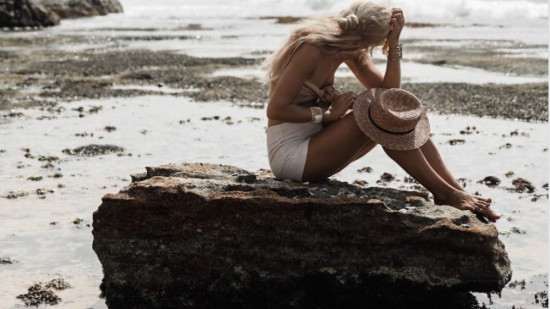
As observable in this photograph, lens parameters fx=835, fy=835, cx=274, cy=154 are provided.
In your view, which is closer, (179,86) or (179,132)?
(179,132)

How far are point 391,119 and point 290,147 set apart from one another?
1039 mm

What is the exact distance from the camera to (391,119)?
727 centimetres

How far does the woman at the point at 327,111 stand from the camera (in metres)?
7.44

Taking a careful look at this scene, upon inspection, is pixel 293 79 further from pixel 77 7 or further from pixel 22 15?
pixel 77 7

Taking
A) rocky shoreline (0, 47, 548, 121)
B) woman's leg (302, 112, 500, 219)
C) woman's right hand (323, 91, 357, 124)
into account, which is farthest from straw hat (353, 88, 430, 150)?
rocky shoreline (0, 47, 548, 121)

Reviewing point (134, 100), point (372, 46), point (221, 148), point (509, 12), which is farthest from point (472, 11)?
point (372, 46)

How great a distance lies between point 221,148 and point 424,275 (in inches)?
320

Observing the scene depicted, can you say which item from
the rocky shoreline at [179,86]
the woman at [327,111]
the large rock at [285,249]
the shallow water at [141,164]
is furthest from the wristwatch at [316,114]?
the rocky shoreline at [179,86]

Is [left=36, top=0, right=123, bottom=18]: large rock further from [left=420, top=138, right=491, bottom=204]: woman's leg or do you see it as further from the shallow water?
[left=420, top=138, right=491, bottom=204]: woman's leg

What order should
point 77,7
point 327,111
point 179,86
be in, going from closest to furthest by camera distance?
point 327,111
point 179,86
point 77,7

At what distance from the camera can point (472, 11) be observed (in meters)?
76.9

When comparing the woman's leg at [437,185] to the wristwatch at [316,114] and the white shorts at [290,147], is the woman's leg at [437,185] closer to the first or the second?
the wristwatch at [316,114]

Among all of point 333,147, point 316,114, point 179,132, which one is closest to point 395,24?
point 316,114

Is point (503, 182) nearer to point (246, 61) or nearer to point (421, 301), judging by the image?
point (421, 301)
